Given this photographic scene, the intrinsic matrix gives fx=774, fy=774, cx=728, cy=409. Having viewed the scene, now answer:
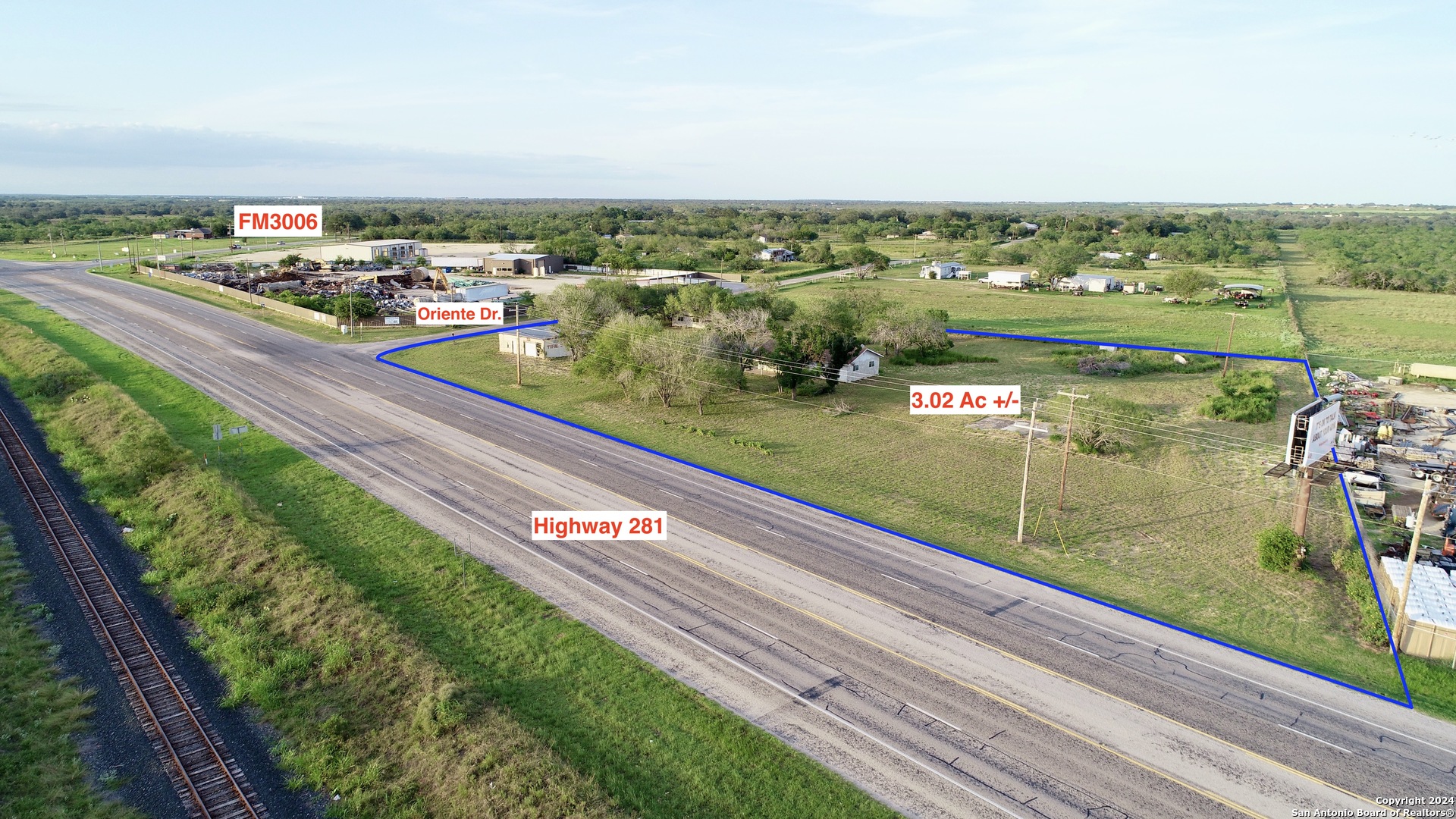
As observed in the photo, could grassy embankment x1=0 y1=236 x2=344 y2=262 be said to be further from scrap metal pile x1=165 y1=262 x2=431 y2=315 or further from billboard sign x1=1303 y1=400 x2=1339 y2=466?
billboard sign x1=1303 y1=400 x2=1339 y2=466

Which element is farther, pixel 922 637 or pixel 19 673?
pixel 922 637

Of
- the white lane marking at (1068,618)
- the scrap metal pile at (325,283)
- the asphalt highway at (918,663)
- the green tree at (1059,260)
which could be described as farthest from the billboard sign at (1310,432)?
the green tree at (1059,260)

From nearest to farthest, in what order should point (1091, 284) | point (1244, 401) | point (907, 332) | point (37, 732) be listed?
point (37, 732), point (1244, 401), point (907, 332), point (1091, 284)

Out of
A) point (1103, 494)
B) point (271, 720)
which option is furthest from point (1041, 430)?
point (271, 720)

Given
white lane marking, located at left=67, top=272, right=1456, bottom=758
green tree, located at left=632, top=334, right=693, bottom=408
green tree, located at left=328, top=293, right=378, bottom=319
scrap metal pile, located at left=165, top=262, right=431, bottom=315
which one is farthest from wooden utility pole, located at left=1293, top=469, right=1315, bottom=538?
scrap metal pile, located at left=165, top=262, right=431, bottom=315

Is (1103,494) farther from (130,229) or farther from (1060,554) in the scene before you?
(130,229)

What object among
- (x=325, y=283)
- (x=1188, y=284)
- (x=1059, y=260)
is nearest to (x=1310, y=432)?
(x=1188, y=284)

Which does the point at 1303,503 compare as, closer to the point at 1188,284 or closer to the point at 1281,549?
the point at 1281,549
